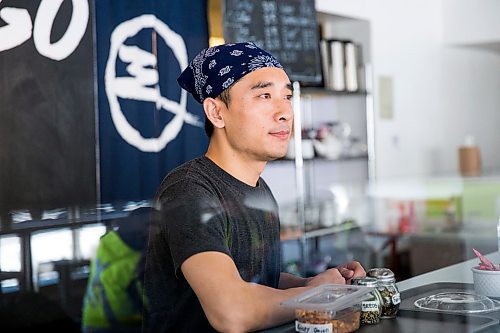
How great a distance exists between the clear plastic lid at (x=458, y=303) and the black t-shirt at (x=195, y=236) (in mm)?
280

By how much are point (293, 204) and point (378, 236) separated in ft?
2.09

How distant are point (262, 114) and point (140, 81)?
1.15 metres

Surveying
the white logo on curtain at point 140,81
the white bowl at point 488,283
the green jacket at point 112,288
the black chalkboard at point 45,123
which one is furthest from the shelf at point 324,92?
the white bowl at point 488,283

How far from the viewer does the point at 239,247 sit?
4.62 feet

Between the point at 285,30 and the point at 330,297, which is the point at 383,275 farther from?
the point at 285,30

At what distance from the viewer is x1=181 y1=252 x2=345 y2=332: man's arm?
1.19 metres

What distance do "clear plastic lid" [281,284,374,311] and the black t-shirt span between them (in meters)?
0.16

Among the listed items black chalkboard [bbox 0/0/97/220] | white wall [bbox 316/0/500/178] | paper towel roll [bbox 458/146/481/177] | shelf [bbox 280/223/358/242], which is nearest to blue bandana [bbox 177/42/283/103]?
black chalkboard [bbox 0/0/97/220]

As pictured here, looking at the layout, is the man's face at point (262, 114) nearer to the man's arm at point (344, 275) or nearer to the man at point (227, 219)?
the man at point (227, 219)

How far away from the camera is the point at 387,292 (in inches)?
47.9

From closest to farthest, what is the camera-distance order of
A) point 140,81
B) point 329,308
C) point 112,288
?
point 329,308
point 112,288
point 140,81

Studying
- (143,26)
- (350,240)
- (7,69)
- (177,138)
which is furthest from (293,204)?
(7,69)

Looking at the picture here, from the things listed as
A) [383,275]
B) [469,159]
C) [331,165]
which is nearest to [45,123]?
[383,275]

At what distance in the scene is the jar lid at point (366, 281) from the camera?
119cm
